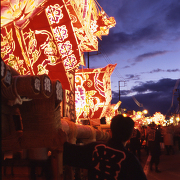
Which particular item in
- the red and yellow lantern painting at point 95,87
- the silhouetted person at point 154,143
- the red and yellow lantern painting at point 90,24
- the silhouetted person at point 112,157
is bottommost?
the silhouetted person at point 154,143

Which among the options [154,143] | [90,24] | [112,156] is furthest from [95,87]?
[112,156]

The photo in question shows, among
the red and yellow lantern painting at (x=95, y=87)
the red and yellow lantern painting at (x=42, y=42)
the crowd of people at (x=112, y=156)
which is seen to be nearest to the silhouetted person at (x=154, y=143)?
the red and yellow lantern painting at (x=95, y=87)

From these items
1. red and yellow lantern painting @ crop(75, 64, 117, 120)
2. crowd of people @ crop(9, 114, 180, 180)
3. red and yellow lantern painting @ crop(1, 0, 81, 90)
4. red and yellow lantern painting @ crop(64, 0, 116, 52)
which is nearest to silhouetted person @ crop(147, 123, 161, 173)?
red and yellow lantern painting @ crop(75, 64, 117, 120)

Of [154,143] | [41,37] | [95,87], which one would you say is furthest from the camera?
[95,87]

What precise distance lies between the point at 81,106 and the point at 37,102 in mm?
11067

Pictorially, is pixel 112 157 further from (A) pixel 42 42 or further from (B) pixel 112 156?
(A) pixel 42 42

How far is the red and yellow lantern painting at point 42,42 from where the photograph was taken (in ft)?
19.9

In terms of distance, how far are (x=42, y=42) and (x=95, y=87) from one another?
793 centimetres

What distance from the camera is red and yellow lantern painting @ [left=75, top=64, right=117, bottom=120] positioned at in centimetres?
1458

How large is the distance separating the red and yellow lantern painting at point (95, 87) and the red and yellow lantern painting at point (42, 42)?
584cm

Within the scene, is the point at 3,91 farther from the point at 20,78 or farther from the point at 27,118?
the point at 27,118

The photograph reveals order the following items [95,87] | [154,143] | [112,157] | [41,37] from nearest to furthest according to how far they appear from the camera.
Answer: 1. [112,157]
2. [41,37]
3. [154,143]
4. [95,87]

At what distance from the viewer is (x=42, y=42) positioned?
7.61 meters

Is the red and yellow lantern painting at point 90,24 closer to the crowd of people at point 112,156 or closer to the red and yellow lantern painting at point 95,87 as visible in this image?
the red and yellow lantern painting at point 95,87
